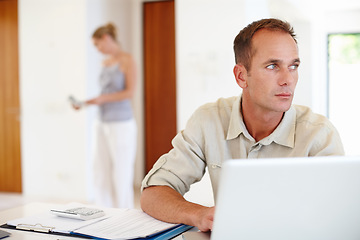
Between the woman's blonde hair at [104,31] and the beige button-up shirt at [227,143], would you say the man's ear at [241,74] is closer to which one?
the beige button-up shirt at [227,143]

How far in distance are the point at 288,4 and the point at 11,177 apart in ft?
10.8

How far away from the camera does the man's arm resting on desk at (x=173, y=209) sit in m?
1.11

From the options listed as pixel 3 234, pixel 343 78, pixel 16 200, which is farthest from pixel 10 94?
pixel 343 78

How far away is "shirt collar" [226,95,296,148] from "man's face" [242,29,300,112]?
0.22 ft

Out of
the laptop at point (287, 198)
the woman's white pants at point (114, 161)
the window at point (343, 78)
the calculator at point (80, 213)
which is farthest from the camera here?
the window at point (343, 78)

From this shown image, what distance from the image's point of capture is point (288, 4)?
13.4 feet

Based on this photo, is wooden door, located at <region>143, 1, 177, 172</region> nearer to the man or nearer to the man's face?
the man

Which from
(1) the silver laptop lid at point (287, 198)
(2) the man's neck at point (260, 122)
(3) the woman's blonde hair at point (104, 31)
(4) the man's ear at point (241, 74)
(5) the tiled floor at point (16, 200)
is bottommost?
(5) the tiled floor at point (16, 200)

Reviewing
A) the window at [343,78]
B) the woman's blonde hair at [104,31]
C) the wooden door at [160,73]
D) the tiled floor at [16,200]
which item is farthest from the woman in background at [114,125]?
the window at [343,78]

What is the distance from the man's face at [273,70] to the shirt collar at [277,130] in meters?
0.07

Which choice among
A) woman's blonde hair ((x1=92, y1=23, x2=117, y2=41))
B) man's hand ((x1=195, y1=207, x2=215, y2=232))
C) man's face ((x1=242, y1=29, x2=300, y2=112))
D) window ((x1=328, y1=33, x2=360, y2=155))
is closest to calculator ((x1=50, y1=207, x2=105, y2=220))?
man's hand ((x1=195, y1=207, x2=215, y2=232))

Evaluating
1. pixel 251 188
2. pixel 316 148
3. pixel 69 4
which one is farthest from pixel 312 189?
pixel 69 4

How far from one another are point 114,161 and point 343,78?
390cm

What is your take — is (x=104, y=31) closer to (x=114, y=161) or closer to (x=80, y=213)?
(x=114, y=161)
